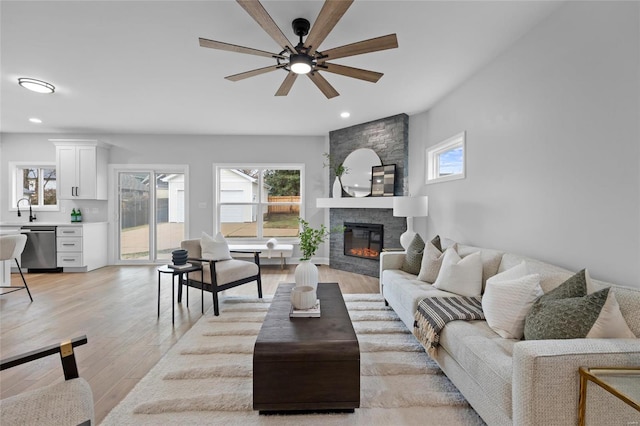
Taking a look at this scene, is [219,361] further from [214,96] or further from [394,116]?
[394,116]


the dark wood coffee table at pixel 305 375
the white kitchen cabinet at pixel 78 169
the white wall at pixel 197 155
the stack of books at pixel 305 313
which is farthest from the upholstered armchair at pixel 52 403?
the white kitchen cabinet at pixel 78 169

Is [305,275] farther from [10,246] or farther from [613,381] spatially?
[10,246]

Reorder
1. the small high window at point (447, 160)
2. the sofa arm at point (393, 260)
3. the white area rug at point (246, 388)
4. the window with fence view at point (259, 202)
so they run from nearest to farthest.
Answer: the white area rug at point (246, 388) → the sofa arm at point (393, 260) → the small high window at point (447, 160) → the window with fence view at point (259, 202)

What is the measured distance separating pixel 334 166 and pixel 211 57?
3.08 metres

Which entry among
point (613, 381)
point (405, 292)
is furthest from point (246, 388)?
point (613, 381)

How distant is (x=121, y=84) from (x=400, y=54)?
3.19m

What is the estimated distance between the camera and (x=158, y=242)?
19.3 ft

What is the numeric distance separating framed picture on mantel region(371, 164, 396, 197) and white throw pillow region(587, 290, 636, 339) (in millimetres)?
3451

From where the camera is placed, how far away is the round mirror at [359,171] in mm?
5004

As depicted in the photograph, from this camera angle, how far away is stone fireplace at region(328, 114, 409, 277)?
182 inches

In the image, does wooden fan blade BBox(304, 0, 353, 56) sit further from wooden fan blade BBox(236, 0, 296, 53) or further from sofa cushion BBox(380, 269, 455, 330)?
sofa cushion BBox(380, 269, 455, 330)

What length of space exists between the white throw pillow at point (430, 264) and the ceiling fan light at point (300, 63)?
81.6 inches

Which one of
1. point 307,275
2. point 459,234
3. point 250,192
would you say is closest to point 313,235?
point 307,275

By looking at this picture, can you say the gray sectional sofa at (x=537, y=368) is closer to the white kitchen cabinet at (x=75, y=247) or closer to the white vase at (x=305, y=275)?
the white vase at (x=305, y=275)
